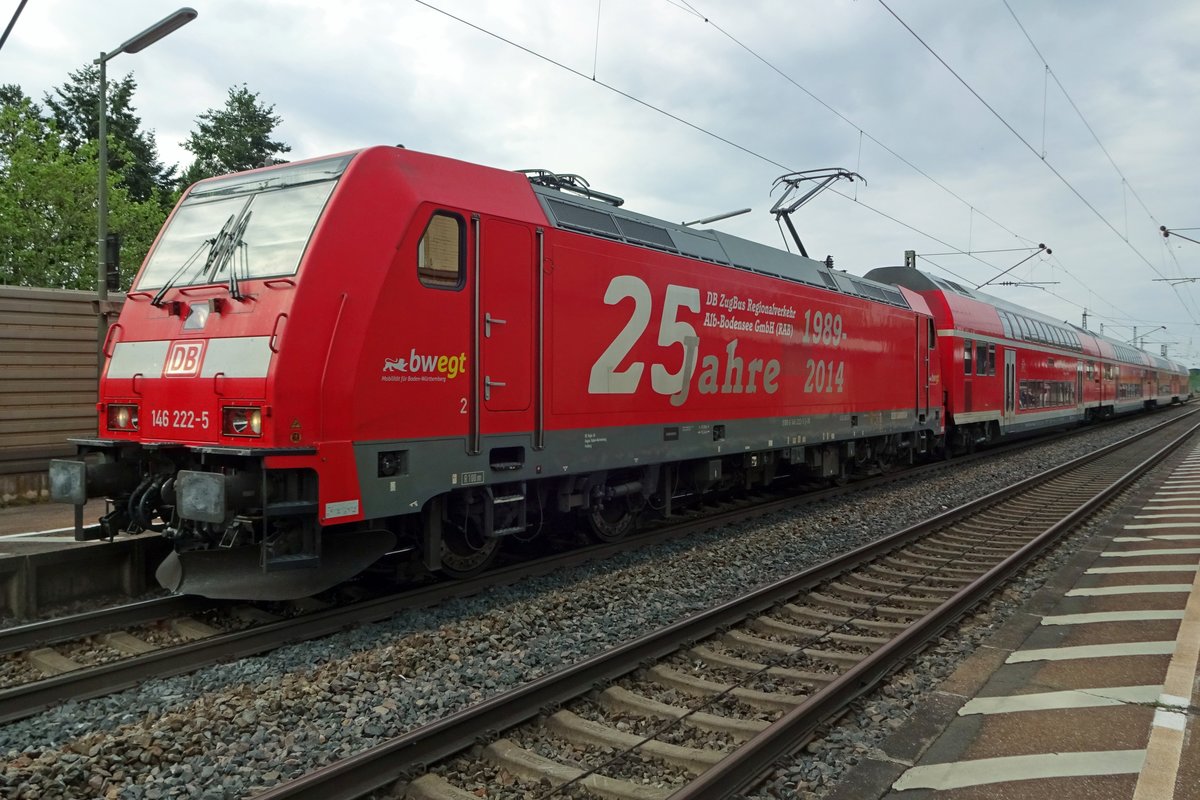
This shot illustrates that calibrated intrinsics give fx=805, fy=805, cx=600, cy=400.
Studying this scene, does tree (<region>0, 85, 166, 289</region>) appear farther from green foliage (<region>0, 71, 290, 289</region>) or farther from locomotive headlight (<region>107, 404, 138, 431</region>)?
locomotive headlight (<region>107, 404, 138, 431</region>)

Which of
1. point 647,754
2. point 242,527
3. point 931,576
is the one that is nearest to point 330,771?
point 647,754

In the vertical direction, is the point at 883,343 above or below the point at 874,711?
above

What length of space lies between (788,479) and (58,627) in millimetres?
11685

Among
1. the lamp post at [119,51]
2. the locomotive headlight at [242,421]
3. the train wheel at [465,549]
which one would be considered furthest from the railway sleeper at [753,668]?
the lamp post at [119,51]

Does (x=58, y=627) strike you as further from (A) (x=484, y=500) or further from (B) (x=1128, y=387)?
(B) (x=1128, y=387)

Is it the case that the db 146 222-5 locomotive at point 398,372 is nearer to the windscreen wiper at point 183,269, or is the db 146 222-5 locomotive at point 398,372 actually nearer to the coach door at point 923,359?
the windscreen wiper at point 183,269

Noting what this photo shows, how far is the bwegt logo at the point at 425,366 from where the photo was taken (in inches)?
234

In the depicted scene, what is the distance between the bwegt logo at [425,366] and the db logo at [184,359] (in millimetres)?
1417

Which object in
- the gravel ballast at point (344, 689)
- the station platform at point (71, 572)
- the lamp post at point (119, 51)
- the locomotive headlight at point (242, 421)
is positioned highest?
the lamp post at point (119, 51)

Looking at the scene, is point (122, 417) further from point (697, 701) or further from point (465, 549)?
point (697, 701)

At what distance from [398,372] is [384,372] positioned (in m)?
0.13

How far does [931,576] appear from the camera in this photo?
25.8ft

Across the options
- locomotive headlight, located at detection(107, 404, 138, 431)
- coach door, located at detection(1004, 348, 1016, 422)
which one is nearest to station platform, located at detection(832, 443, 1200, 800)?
locomotive headlight, located at detection(107, 404, 138, 431)

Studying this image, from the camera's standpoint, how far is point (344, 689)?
15.8ft
